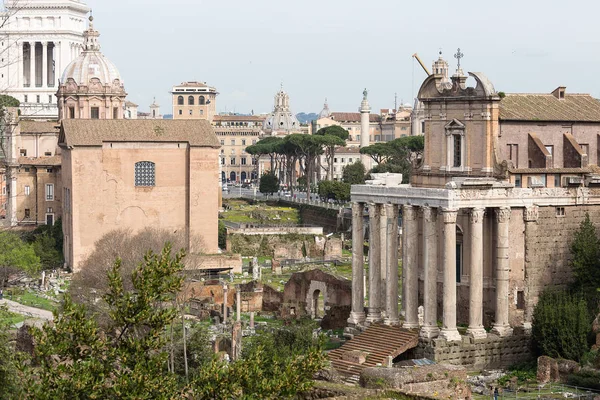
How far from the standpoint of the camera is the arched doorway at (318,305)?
50.1 metres

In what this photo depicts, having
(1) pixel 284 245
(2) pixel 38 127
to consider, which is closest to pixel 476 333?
(1) pixel 284 245

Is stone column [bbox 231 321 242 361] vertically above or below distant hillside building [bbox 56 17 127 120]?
below

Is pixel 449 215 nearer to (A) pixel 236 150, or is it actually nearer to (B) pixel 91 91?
(B) pixel 91 91

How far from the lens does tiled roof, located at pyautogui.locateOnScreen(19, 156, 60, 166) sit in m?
75.3

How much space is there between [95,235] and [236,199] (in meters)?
40.4

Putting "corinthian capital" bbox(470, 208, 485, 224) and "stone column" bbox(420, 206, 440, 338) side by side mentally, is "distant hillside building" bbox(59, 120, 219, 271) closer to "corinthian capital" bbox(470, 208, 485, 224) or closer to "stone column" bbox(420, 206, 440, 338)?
"stone column" bbox(420, 206, 440, 338)

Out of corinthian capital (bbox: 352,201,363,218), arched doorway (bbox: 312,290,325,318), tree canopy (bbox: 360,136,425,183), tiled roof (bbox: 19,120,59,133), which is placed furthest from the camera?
tree canopy (bbox: 360,136,425,183)

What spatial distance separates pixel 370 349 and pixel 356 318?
11.2 ft

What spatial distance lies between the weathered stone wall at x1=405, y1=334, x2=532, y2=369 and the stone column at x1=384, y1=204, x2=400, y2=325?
2.13 m

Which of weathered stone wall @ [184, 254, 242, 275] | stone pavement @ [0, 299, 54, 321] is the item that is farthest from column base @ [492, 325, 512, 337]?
weathered stone wall @ [184, 254, 242, 275]

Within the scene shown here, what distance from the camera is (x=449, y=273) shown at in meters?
36.9

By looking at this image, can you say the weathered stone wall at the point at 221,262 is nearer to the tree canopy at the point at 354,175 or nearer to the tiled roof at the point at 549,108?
the tiled roof at the point at 549,108

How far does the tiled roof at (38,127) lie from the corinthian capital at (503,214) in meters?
47.7

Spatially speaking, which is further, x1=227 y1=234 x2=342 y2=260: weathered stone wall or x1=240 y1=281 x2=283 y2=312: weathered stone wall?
x1=227 y1=234 x2=342 y2=260: weathered stone wall
